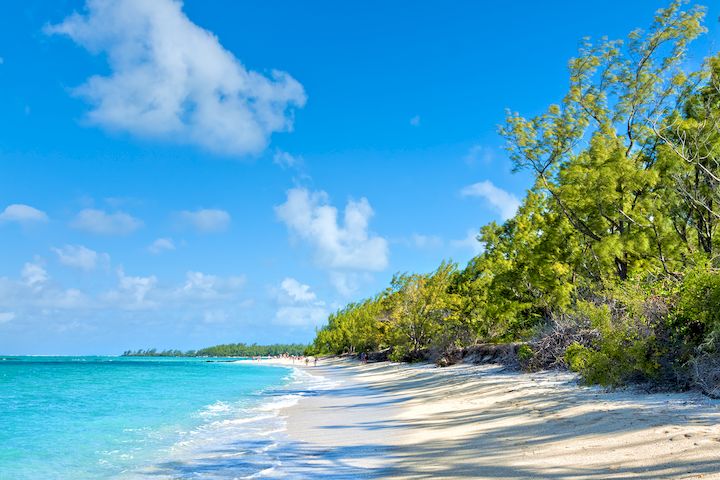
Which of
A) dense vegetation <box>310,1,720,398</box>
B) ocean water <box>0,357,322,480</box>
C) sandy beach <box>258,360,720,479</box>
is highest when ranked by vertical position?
dense vegetation <box>310,1,720,398</box>

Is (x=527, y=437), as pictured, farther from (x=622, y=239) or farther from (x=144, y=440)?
(x=622, y=239)

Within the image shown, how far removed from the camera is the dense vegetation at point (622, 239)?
536 inches

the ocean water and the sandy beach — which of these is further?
the ocean water

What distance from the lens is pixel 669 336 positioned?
1350cm

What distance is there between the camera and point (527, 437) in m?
10.3

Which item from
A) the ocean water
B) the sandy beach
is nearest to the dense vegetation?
the sandy beach

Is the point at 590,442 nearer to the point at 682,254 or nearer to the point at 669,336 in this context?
the point at 669,336

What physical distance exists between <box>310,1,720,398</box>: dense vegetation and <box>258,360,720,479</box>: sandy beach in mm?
1596

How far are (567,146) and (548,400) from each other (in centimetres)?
1811

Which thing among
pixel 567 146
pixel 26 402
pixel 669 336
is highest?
pixel 567 146

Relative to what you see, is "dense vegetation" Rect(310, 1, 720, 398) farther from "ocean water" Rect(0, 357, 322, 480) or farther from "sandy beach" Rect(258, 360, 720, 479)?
"ocean water" Rect(0, 357, 322, 480)

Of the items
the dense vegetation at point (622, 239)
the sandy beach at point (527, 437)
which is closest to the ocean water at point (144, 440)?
the sandy beach at point (527, 437)

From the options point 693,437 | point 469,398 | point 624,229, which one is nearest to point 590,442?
point 693,437

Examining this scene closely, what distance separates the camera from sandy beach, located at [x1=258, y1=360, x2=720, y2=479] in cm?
754
